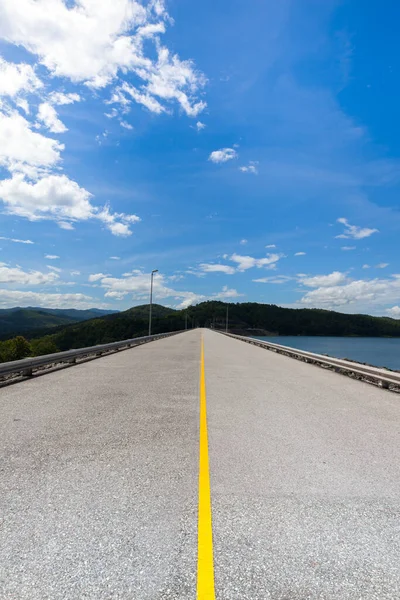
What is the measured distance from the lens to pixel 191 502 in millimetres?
3803

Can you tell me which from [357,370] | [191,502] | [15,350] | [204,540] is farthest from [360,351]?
[204,540]

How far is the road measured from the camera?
265 centimetres

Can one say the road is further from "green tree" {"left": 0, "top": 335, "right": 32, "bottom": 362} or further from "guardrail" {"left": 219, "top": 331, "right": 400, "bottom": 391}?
"green tree" {"left": 0, "top": 335, "right": 32, "bottom": 362}

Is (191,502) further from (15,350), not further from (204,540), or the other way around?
(15,350)

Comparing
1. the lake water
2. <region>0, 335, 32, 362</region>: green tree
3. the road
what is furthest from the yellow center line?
<region>0, 335, 32, 362</region>: green tree

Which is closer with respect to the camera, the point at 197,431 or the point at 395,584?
the point at 395,584

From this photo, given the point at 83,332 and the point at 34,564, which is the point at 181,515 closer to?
the point at 34,564

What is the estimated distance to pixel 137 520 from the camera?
345 cm

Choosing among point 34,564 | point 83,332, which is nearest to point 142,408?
point 34,564

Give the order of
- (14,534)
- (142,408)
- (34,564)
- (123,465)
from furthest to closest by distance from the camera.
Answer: (142,408), (123,465), (14,534), (34,564)

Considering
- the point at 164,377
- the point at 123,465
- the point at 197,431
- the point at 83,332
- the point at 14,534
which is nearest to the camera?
the point at 14,534

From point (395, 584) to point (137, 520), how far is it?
2.04m

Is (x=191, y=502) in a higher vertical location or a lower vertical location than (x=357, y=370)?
lower

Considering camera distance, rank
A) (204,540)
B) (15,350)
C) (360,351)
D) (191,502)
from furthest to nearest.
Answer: (15,350)
(360,351)
(191,502)
(204,540)
